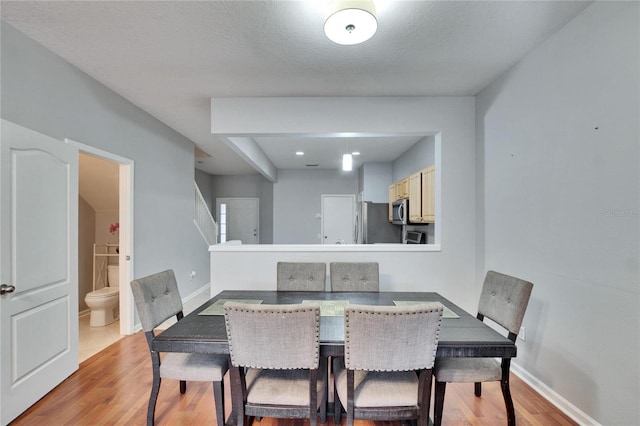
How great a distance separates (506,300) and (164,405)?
245cm

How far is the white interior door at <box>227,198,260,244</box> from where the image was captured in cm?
782

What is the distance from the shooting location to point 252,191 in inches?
309

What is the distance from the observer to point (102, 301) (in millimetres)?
3525

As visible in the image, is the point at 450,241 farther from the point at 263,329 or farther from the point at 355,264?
the point at 263,329

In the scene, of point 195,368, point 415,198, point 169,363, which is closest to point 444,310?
point 195,368

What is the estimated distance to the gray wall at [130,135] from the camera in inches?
84.8

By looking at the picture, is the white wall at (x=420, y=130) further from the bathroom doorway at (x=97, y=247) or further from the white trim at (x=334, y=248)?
the bathroom doorway at (x=97, y=247)

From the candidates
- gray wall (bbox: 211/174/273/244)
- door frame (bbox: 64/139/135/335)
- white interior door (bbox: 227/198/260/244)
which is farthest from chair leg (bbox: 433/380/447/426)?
white interior door (bbox: 227/198/260/244)

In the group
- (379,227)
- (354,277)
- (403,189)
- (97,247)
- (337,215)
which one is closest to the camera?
(354,277)

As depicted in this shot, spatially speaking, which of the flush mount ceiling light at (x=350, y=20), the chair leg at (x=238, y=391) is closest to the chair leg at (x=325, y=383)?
the chair leg at (x=238, y=391)

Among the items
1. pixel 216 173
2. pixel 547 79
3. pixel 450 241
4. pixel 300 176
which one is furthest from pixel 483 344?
pixel 216 173

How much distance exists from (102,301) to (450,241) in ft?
13.4

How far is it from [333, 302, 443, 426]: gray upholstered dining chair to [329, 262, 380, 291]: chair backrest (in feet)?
3.41

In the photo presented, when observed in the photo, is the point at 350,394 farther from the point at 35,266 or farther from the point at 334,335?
the point at 35,266
